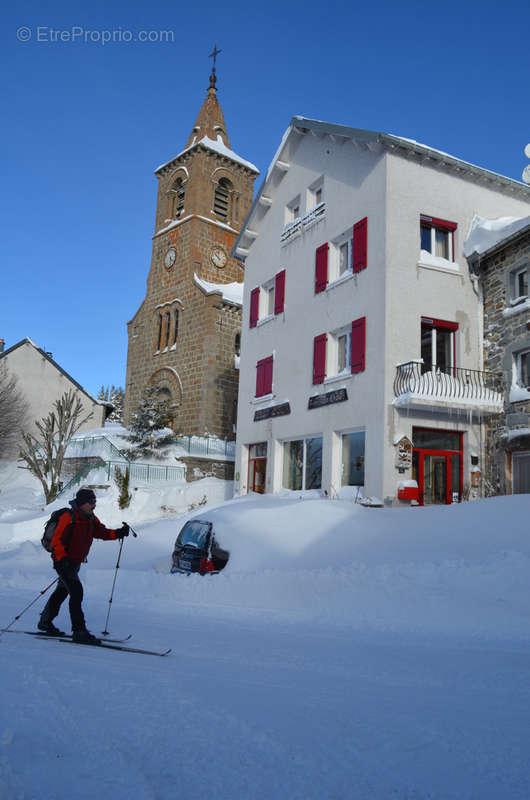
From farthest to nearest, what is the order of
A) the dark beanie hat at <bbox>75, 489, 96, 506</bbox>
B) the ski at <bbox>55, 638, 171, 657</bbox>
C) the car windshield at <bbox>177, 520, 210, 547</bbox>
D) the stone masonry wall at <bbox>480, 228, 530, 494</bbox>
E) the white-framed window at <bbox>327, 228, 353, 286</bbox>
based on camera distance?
the white-framed window at <bbox>327, 228, 353, 286</bbox>
the stone masonry wall at <bbox>480, 228, 530, 494</bbox>
the car windshield at <bbox>177, 520, 210, 547</bbox>
the dark beanie hat at <bbox>75, 489, 96, 506</bbox>
the ski at <bbox>55, 638, 171, 657</bbox>

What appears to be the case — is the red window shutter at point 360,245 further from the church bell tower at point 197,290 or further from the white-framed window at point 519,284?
the church bell tower at point 197,290

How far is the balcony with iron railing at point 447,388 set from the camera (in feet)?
50.6

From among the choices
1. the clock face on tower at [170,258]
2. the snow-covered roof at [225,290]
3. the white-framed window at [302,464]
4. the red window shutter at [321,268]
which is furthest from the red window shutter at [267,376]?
the clock face on tower at [170,258]

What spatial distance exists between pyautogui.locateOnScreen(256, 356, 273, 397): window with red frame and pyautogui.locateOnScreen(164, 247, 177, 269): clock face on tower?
13232mm

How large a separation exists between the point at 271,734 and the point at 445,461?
1381 centimetres

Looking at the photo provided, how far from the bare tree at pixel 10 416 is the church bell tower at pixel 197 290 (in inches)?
283

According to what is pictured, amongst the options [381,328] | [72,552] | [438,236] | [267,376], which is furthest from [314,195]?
[72,552]

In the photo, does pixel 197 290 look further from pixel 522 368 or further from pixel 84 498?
pixel 84 498

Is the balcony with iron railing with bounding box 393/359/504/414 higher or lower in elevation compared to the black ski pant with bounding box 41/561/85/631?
higher

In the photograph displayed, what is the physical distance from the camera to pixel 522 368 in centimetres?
1611

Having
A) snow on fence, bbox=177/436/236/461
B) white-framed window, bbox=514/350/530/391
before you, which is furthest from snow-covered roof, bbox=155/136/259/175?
white-framed window, bbox=514/350/530/391

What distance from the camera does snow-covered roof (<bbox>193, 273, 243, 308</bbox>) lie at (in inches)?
1191

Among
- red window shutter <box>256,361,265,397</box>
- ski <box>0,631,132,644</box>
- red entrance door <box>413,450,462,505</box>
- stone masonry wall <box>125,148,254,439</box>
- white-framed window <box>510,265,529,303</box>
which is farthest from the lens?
stone masonry wall <box>125,148,254,439</box>

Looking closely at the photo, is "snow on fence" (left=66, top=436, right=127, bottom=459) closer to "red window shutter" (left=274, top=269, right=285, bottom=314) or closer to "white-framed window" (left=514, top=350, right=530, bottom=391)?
"red window shutter" (left=274, top=269, right=285, bottom=314)
